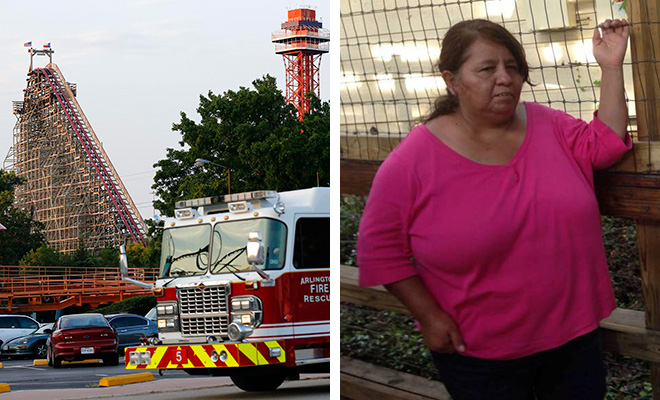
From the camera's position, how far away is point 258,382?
38.6ft

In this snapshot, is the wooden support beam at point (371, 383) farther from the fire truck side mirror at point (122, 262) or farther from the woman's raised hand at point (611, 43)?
the fire truck side mirror at point (122, 262)

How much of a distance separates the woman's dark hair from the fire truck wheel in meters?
7.94

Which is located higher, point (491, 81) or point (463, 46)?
point (463, 46)

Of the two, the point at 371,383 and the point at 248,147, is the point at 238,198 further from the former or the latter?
the point at 248,147

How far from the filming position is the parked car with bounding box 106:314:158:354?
23.5 metres

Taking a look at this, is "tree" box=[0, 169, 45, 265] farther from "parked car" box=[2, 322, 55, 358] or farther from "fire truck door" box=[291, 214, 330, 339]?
"fire truck door" box=[291, 214, 330, 339]

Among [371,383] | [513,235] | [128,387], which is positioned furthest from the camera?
[128,387]

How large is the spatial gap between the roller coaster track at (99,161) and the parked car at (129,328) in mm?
52254

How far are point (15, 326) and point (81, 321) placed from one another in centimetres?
623

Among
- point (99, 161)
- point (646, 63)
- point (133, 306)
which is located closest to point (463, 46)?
point (646, 63)

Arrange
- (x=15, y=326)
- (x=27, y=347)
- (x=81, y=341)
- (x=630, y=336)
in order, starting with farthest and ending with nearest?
(x=15, y=326) → (x=27, y=347) → (x=81, y=341) → (x=630, y=336)

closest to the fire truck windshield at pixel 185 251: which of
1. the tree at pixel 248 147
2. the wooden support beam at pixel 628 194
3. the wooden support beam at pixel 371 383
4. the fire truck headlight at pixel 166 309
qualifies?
Answer: the fire truck headlight at pixel 166 309

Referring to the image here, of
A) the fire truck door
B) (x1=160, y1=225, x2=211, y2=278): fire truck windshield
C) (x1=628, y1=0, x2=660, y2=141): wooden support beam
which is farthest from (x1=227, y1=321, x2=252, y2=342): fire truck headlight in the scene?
(x1=628, y1=0, x2=660, y2=141): wooden support beam

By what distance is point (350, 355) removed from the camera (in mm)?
5004
